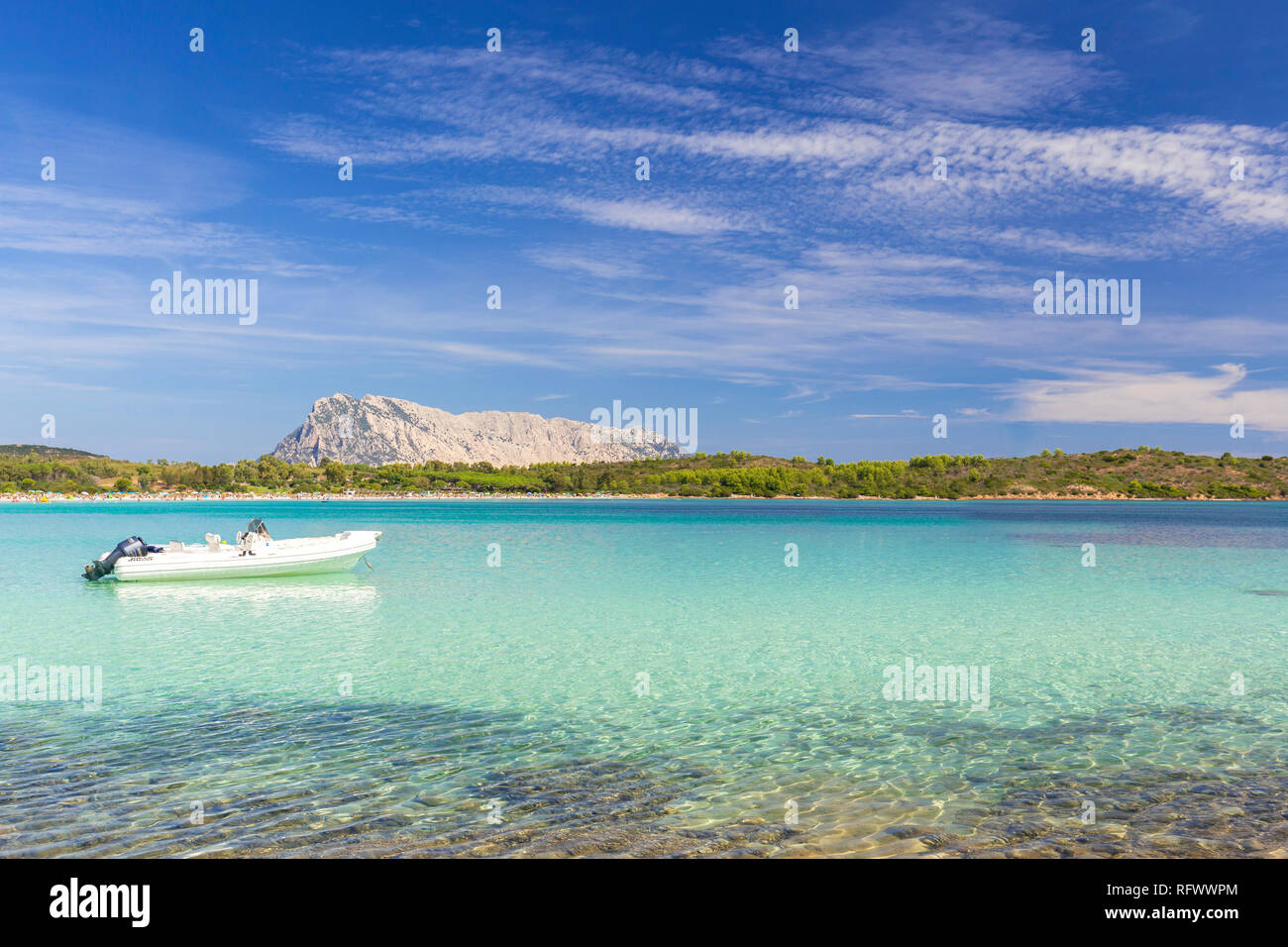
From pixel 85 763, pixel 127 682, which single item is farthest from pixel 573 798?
pixel 127 682

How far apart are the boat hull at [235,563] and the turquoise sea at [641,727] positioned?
3268mm

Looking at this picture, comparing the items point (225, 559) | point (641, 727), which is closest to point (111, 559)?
point (225, 559)

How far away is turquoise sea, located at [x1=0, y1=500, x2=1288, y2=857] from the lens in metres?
7.36

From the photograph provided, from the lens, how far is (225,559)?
96.1 feet

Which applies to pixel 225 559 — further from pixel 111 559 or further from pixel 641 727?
pixel 641 727

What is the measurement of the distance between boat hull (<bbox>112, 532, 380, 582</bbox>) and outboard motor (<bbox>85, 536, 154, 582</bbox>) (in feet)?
1.01

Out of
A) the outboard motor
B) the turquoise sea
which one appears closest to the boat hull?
the outboard motor

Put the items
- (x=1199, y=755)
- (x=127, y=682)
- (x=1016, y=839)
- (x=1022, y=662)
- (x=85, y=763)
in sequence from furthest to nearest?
(x=1022, y=662), (x=127, y=682), (x=1199, y=755), (x=85, y=763), (x=1016, y=839)

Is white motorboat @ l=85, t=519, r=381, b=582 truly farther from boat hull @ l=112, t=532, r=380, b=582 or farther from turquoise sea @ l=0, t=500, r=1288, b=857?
turquoise sea @ l=0, t=500, r=1288, b=857
